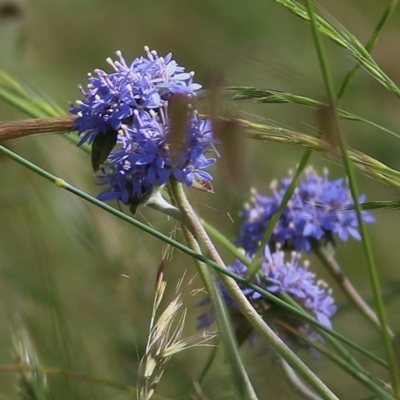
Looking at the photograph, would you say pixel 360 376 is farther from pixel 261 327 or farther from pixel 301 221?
pixel 301 221

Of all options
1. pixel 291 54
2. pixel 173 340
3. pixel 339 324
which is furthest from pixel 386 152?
pixel 291 54

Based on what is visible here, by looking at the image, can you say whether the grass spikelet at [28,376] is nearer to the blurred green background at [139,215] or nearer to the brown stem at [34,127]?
the blurred green background at [139,215]

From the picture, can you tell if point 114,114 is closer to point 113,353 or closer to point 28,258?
point 113,353

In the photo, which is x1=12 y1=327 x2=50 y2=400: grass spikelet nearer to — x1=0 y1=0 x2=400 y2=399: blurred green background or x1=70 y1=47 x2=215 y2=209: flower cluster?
x1=0 y1=0 x2=400 y2=399: blurred green background

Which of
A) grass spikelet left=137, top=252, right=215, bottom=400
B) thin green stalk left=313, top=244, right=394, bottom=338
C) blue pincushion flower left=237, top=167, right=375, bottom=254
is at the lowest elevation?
grass spikelet left=137, top=252, right=215, bottom=400

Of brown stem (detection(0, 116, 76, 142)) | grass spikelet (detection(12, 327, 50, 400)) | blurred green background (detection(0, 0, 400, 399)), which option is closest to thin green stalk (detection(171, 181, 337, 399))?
blurred green background (detection(0, 0, 400, 399))

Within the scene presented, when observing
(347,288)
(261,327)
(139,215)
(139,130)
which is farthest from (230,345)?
(139,215)
